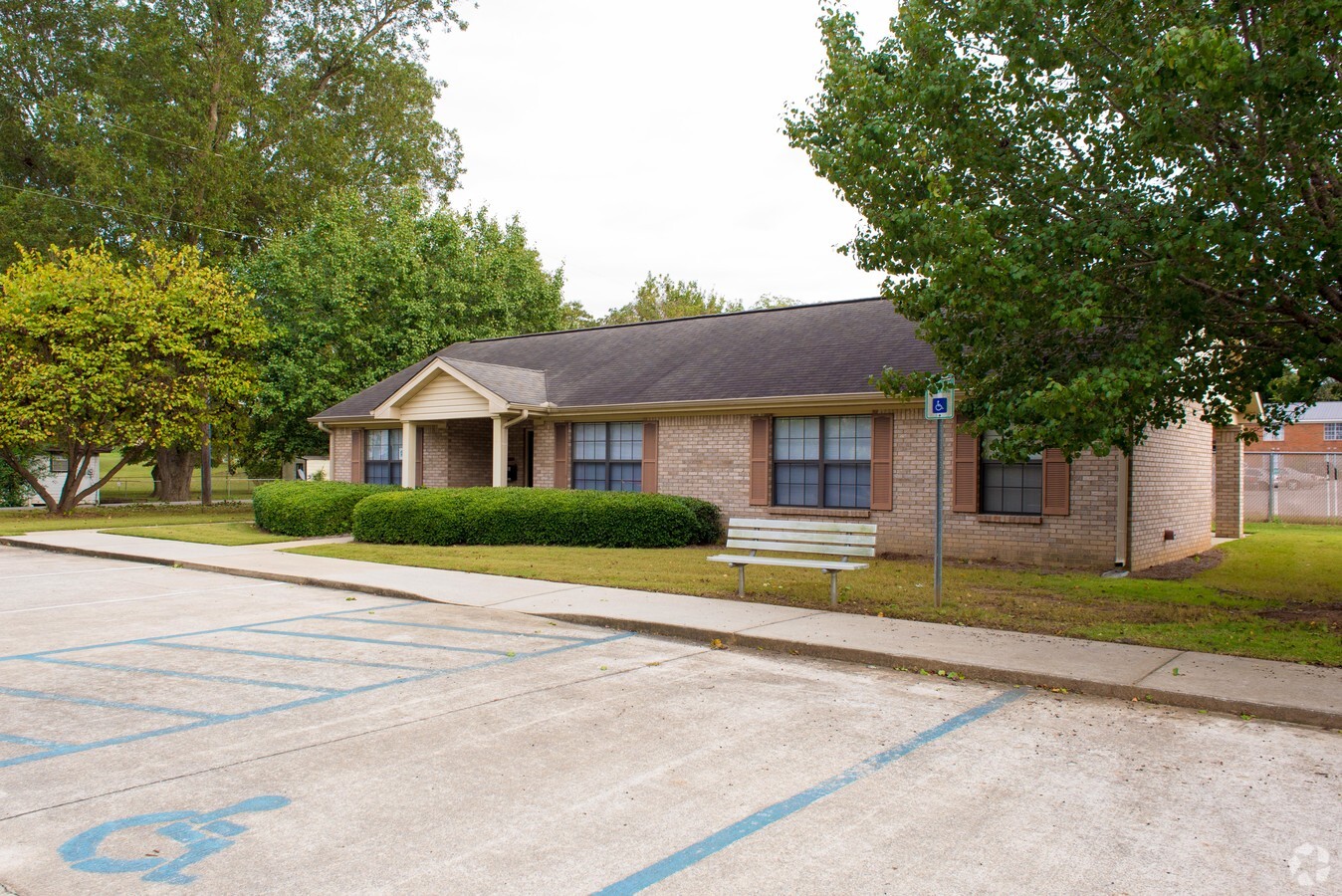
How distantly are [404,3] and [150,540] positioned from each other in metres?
29.7

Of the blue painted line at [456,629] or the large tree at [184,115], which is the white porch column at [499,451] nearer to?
the blue painted line at [456,629]

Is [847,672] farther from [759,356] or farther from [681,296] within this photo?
[681,296]

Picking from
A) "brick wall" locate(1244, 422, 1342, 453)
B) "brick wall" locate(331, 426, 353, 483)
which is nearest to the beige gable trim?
"brick wall" locate(331, 426, 353, 483)

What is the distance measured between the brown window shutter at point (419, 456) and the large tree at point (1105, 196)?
1470 cm

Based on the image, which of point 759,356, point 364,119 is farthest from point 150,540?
point 364,119

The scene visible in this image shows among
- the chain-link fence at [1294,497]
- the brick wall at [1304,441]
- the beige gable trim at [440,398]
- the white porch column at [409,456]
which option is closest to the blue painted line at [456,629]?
the beige gable trim at [440,398]

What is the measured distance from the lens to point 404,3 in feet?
132

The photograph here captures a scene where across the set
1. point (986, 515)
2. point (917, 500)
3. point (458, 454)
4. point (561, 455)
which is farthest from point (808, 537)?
point (458, 454)

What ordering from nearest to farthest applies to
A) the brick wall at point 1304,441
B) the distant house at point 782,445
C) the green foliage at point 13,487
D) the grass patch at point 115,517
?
the distant house at point 782,445 < the grass patch at point 115,517 < the green foliage at point 13,487 < the brick wall at point 1304,441

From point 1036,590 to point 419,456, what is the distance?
15842mm

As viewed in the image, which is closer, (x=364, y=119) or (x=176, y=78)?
(x=176, y=78)

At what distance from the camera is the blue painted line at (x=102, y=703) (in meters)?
6.46

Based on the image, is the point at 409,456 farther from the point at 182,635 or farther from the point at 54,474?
the point at 54,474

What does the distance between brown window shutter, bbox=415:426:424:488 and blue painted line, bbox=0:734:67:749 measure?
1707 centimetres
